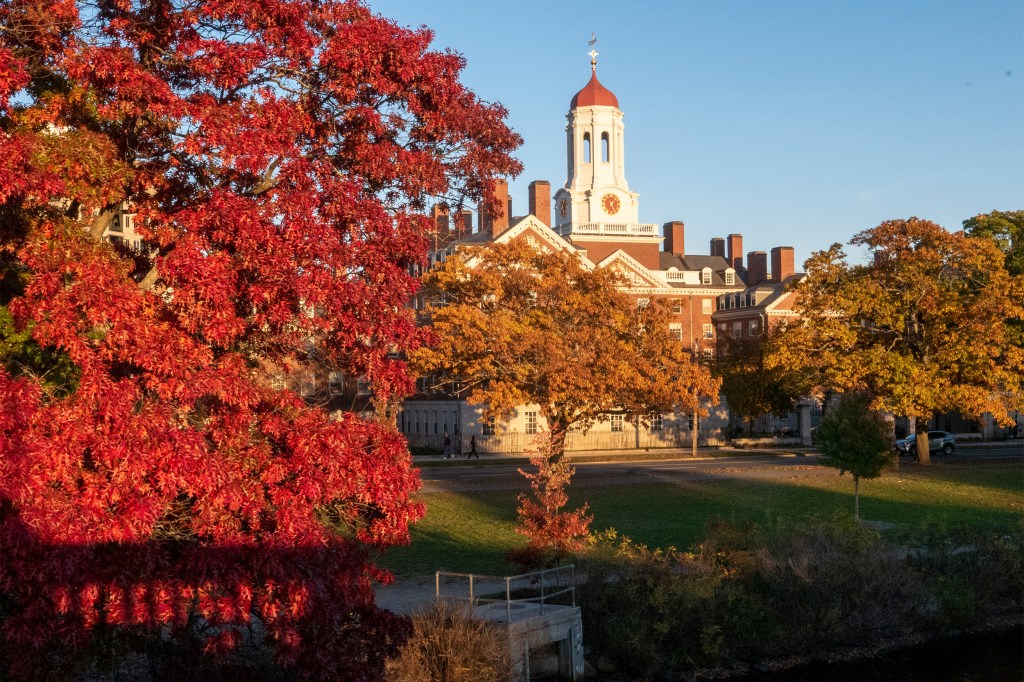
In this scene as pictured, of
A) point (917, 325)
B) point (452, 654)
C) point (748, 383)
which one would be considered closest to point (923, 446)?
point (917, 325)

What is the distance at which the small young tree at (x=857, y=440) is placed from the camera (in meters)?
31.5

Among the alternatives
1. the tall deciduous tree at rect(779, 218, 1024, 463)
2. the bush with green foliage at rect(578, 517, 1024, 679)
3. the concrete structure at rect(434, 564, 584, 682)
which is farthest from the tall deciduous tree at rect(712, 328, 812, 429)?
the concrete structure at rect(434, 564, 584, 682)

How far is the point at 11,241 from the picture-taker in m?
11.4

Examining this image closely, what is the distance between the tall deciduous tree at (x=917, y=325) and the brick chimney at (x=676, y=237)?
4810cm

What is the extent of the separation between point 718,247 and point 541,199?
34.2 meters

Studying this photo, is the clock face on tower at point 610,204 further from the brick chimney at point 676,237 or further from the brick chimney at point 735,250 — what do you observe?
the brick chimney at point 735,250

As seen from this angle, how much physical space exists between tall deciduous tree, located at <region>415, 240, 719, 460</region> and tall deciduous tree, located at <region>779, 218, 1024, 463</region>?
797 centimetres

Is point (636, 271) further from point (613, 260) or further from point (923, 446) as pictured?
point (923, 446)

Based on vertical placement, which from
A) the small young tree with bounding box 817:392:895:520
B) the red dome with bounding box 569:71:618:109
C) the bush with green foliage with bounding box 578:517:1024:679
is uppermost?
the red dome with bounding box 569:71:618:109

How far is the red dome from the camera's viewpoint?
264ft

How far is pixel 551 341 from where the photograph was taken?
4019 cm

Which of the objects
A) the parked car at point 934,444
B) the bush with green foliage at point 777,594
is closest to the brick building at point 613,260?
the parked car at point 934,444

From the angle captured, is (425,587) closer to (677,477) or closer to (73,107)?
(73,107)

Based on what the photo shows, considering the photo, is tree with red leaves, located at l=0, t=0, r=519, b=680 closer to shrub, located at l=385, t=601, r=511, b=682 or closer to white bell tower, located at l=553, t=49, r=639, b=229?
shrub, located at l=385, t=601, r=511, b=682
